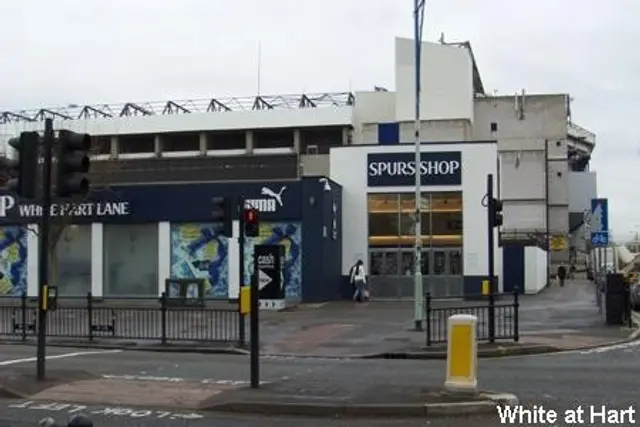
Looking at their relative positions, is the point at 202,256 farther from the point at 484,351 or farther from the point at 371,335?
the point at 484,351

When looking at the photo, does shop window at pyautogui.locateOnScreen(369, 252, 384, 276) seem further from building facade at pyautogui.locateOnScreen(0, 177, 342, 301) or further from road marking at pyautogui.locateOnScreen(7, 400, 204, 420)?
road marking at pyautogui.locateOnScreen(7, 400, 204, 420)

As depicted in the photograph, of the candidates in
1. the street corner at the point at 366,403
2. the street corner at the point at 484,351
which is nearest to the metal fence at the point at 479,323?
the street corner at the point at 484,351

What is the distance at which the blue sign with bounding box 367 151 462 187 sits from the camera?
124 ft

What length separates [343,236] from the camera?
38.5 m

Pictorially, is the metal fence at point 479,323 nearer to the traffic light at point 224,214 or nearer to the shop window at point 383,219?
the traffic light at point 224,214

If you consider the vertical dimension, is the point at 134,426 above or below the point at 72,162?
below

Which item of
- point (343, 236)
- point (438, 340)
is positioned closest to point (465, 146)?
point (343, 236)

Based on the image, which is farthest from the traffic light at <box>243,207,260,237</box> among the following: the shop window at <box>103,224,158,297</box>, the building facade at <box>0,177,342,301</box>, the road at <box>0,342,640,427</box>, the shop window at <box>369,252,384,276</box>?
the shop window at <box>369,252,384,276</box>

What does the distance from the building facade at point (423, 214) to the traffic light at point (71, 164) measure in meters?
26.1

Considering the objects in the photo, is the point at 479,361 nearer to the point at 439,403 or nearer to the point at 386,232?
the point at 439,403

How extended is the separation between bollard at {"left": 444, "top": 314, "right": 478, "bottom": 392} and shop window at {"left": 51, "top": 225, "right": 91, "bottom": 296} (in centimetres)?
2831

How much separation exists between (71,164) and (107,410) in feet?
12.7

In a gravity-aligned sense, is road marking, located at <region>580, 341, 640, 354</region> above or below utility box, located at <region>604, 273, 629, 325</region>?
below

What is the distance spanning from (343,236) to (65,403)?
27614 millimetres
